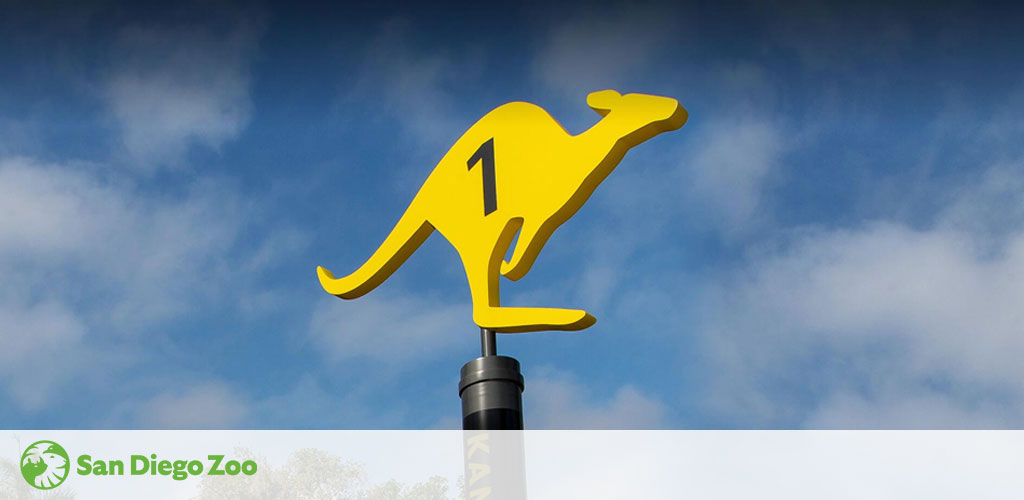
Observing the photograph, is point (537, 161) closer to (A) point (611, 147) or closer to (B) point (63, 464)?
(A) point (611, 147)

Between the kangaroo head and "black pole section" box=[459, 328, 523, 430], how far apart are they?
3.19 ft

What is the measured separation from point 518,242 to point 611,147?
1.69 feet

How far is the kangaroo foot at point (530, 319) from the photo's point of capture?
13.5 ft

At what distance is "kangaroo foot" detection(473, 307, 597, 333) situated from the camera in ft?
13.5

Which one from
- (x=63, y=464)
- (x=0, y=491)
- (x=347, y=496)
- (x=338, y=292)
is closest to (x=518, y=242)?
(x=338, y=292)

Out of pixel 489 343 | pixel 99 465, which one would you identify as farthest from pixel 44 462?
pixel 489 343

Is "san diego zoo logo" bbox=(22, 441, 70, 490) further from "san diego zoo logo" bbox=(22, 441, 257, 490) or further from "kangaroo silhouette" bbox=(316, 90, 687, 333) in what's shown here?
"kangaroo silhouette" bbox=(316, 90, 687, 333)

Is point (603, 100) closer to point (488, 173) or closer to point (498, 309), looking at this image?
point (488, 173)

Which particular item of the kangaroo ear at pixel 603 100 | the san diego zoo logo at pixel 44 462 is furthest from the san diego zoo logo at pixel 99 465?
the kangaroo ear at pixel 603 100

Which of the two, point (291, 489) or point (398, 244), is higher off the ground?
point (291, 489)

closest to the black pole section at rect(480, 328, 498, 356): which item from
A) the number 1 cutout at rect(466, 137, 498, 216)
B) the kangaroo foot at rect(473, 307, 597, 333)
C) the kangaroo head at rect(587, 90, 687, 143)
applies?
the kangaroo foot at rect(473, 307, 597, 333)

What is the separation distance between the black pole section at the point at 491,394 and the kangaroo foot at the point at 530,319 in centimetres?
16

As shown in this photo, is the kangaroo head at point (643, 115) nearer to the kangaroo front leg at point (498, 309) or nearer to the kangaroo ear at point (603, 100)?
the kangaroo ear at point (603, 100)

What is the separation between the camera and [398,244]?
4836 millimetres
